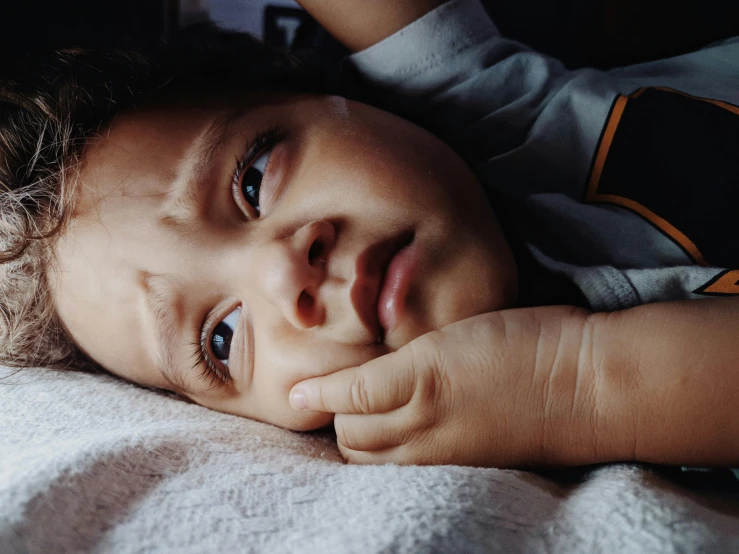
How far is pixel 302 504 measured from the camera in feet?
1.45

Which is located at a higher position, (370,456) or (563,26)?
(563,26)

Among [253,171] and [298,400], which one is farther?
[253,171]

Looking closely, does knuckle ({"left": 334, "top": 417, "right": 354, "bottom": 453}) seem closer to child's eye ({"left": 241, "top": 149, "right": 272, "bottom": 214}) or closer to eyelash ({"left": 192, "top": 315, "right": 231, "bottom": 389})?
eyelash ({"left": 192, "top": 315, "right": 231, "bottom": 389})

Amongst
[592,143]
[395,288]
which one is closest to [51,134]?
[395,288]

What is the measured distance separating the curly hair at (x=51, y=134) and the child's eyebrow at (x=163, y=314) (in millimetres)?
174

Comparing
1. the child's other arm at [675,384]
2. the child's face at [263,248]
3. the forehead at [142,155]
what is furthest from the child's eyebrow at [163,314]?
the child's other arm at [675,384]

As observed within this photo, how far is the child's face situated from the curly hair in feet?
0.16

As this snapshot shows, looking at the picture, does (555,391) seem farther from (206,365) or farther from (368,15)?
(368,15)

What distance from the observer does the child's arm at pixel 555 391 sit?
20.1 inches

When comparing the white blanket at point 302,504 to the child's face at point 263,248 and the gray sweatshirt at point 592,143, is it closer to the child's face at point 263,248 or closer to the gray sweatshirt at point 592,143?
the child's face at point 263,248

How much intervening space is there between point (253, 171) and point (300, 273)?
217mm

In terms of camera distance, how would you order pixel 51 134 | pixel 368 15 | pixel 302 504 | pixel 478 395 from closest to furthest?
pixel 302 504 → pixel 478 395 → pixel 51 134 → pixel 368 15

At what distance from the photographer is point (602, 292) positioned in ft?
2.21

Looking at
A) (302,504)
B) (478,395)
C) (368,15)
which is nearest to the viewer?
(302,504)
